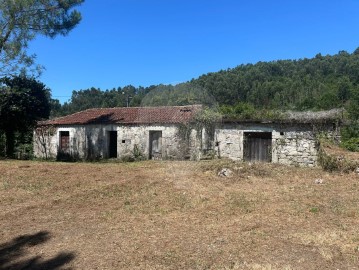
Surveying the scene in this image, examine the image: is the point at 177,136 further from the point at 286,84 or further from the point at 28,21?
the point at 286,84

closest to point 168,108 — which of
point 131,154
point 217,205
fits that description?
point 131,154

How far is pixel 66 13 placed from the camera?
1911 centimetres

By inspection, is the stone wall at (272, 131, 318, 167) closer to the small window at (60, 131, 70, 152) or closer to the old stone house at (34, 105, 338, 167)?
the old stone house at (34, 105, 338, 167)

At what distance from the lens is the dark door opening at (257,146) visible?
1580cm

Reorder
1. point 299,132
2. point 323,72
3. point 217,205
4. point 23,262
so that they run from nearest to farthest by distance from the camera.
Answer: point 23,262, point 217,205, point 299,132, point 323,72

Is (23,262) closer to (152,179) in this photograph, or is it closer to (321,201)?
(152,179)

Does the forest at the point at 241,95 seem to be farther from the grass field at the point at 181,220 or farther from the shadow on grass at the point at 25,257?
the shadow on grass at the point at 25,257

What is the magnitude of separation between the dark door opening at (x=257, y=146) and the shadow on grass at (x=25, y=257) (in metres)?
11.4

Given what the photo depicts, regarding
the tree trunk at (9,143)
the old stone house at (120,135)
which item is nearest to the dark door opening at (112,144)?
the old stone house at (120,135)

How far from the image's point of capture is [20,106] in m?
20.7

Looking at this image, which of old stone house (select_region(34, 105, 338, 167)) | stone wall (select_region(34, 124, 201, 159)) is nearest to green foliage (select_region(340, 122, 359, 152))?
old stone house (select_region(34, 105, 338, 167))

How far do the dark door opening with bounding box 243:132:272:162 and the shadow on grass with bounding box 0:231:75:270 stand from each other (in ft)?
37.5

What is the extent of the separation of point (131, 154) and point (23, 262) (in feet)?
45.6

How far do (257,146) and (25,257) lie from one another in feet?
40.3
